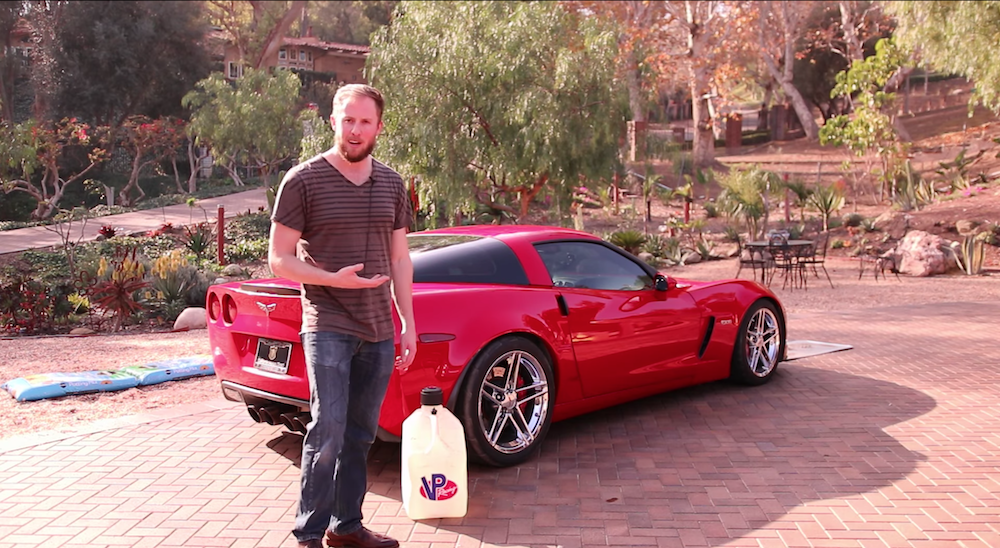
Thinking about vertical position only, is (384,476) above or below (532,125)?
below

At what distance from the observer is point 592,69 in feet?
47.4

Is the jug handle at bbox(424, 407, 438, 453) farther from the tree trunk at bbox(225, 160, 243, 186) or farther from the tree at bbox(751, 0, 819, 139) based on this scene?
the tree at bbox(751, 0, 819, 139)

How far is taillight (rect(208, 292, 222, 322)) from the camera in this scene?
5497mm

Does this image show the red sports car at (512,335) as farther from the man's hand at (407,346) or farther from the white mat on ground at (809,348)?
the white mat on ground at (809,348)

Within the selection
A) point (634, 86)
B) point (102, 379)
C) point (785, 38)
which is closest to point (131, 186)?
point (634, 86)

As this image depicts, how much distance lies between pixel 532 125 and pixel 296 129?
18193 mm

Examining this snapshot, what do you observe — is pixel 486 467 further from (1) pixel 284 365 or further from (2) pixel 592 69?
(2) pixel 592 69

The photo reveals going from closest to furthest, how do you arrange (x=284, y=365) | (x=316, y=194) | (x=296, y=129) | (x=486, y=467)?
1. (x=316, y=194)
2. (x=284, y=365)
3. (x=486, y=467)
4. (x=296, y=129)

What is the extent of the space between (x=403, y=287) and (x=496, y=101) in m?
10.8

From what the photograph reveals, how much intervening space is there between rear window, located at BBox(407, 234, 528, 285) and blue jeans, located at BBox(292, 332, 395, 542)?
1517 millimetres

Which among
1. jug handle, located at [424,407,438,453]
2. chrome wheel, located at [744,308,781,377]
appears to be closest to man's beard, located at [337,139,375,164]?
jug handle, located at [424,407,438,453]

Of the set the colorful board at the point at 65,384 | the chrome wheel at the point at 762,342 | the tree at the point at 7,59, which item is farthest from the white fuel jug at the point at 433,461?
the tree at the point at 7,59

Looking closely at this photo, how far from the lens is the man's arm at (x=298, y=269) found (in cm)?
361

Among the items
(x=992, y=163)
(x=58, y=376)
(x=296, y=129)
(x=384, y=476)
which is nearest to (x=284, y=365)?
(x=384, y=476)
